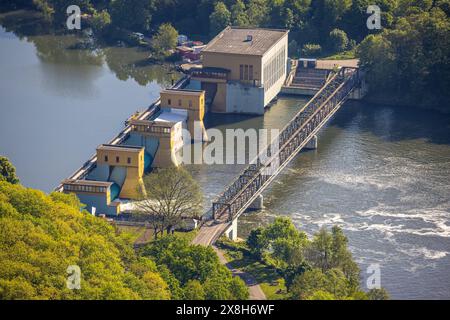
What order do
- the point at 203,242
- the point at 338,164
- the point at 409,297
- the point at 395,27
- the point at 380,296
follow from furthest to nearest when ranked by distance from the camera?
the point at 395,27
the point at 338,164
the point at 203,242
the point at 409,297
the point at 380,296

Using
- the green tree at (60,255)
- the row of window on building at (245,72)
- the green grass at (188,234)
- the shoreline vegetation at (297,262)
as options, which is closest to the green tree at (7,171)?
the green tree at (60,255)

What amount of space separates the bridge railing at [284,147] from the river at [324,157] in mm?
1542

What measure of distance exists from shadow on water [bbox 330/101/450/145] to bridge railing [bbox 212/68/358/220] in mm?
1682

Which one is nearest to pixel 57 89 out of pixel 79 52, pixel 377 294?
pixel 79 52

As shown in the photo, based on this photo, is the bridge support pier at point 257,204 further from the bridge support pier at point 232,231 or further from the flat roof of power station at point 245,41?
the flat roof of power station at point 245,41

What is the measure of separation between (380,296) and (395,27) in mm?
61406

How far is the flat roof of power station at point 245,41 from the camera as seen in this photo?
419 ft

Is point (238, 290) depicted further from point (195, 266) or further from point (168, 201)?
point (168, 201)

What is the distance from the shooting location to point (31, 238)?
8256cm

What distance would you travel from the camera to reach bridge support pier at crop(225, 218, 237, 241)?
96438 mm

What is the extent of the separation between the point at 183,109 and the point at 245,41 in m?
14.4

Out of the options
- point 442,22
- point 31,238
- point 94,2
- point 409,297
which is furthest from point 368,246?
point 94,2

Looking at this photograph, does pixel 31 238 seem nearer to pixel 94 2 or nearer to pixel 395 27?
pixel 395 27
